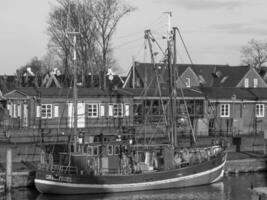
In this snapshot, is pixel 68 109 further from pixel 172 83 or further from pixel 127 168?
pixel 127 168

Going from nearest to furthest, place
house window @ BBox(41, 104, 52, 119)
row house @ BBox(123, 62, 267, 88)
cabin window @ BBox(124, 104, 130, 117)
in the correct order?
house window @ BBox(41, 104, 52, 119) < cabin window @ BBox(124, 104, 130, 117) < row house @ BBox(123, 62, 267, 88)

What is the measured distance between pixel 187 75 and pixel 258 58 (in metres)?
40.0

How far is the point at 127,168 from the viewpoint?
4378 centimetres

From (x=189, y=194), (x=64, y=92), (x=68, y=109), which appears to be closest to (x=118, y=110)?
(x=68, y=109)

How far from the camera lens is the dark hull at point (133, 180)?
1634 inches

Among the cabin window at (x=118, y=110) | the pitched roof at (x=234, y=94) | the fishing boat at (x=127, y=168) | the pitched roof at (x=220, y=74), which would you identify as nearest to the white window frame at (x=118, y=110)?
the cabin window at (x=118, y=110)

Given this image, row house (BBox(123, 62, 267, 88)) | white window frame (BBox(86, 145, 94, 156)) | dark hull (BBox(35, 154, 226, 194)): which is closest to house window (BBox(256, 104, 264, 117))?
dark hull (BBox(35, 154, 226, 194))

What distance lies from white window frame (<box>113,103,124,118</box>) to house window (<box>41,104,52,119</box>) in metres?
6.59

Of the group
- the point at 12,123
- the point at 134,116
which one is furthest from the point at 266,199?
the point at 12,123

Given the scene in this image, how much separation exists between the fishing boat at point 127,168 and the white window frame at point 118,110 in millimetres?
14106

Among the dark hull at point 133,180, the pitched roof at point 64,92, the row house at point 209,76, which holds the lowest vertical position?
the dark hull at point 133,180

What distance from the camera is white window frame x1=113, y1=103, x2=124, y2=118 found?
61.7 metres

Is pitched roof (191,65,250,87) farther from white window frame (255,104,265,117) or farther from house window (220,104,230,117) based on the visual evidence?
house window (220,104,230,117)

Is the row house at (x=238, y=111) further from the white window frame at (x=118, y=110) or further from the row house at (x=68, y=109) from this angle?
the row house at (x=68, y=109)
